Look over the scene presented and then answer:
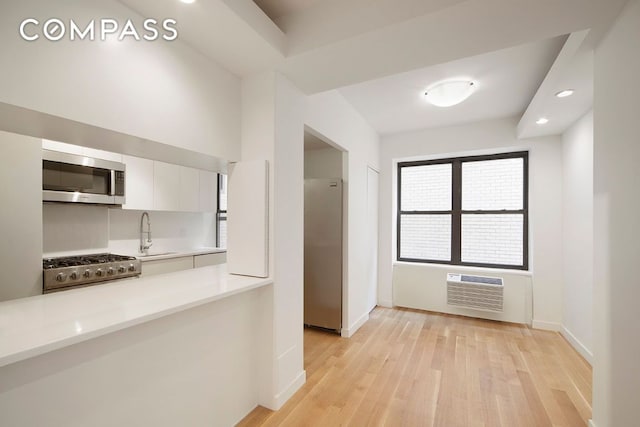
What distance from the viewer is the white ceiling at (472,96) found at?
2258mm

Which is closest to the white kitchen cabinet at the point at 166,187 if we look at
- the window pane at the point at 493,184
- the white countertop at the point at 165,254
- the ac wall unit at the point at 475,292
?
the white countertop at the point at 165,254

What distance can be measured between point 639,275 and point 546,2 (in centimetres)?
136

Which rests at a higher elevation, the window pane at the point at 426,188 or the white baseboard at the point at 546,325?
the window pane at the point at 426,188

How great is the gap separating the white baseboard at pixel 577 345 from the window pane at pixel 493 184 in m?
1.62

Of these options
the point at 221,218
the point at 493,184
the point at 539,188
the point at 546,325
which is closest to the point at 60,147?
the point at 221,218

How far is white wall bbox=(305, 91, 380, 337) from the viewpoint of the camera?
9.02 feet

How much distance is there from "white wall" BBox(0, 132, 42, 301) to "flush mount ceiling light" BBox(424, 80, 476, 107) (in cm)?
356

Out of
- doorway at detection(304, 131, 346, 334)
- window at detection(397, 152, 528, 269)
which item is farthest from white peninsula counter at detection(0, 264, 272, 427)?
window at detection(397, 152, 528, 269)

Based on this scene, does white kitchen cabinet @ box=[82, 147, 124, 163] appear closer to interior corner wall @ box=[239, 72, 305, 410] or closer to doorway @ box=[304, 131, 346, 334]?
interior corner wall @ box=[239, 72, 305, 410]

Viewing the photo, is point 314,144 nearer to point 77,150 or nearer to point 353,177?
point 353,177

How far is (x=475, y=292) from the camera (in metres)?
3.71

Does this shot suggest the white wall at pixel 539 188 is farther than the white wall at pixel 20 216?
Yes

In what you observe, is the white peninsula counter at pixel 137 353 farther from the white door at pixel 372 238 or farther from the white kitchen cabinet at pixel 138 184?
the white door at pixel 372 238

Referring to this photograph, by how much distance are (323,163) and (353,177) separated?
45 centimetres
